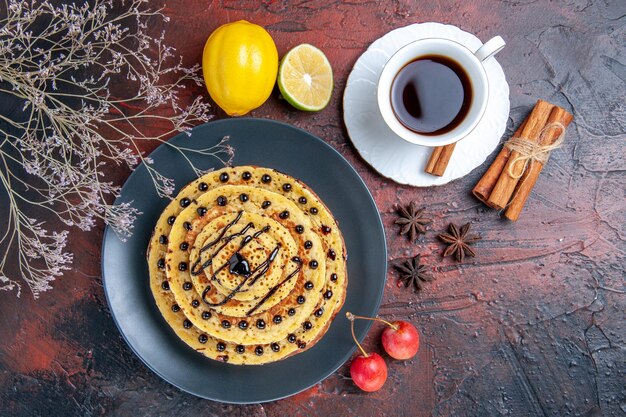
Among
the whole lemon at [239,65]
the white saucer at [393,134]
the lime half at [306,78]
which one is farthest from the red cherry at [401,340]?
the whole lemon at [239,65]

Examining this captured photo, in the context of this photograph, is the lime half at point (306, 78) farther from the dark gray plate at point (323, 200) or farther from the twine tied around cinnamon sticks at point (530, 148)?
the twine tied around cinnamon sticks at point (530, 148)

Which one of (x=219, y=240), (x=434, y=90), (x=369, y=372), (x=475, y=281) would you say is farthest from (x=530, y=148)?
(x=219, y=240)

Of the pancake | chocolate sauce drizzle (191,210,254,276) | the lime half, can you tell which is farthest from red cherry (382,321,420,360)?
the lime half

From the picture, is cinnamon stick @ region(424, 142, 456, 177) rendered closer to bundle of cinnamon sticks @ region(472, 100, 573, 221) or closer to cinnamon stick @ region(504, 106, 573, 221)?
bundle of cinnamon sticks @ region(472, 100, 573, 221)

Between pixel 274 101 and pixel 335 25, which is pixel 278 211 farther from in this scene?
pixel 335 25

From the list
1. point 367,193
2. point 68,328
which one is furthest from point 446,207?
point 68,328

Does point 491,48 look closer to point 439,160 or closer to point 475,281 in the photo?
point 439,160
